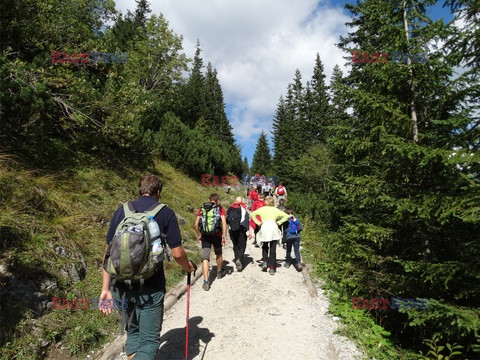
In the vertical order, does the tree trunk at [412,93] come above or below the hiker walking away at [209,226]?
above

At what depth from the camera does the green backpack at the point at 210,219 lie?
6.86m

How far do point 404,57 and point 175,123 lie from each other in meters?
16.8

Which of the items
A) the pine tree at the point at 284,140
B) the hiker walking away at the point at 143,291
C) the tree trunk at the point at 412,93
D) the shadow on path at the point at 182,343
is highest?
the pine tree at the point at 284,140

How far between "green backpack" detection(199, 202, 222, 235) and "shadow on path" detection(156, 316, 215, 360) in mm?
2156

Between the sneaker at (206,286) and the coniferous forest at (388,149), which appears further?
A: the sneaker at (206,286)

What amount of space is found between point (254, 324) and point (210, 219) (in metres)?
2.61

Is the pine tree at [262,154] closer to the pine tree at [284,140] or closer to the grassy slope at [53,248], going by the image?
the pine tree at [284,140]

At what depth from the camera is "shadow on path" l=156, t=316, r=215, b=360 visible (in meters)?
4.54

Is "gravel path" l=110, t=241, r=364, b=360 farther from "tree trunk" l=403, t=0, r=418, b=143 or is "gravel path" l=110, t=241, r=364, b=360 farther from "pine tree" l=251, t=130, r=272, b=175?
"pine tree" l=251, t=130, r=272, b=175

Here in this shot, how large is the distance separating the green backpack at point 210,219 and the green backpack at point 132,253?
12.9ft

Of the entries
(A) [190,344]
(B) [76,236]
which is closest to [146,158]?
(B) [76,236]

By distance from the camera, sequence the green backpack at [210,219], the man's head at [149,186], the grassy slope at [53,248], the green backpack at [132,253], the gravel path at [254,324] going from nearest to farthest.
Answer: the green backpack at [132,253] < the man's head at [149,186] < the grassy slope at [53,248] < the gravel path at [254,324] < the green backpack at [210,219]

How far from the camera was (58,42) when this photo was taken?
873cm

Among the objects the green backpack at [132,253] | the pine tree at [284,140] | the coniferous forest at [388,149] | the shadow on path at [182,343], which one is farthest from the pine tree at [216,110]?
the green backpack at [132,253]
